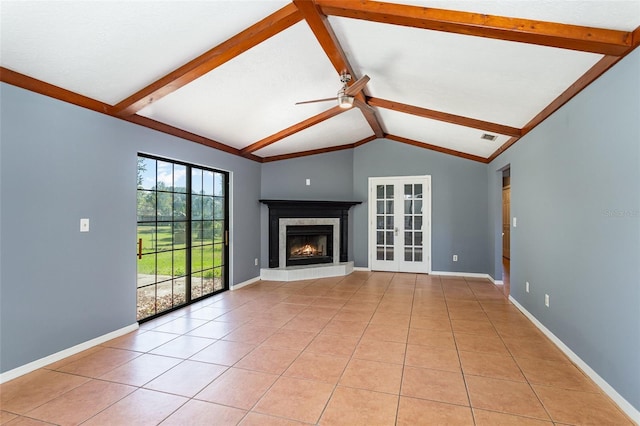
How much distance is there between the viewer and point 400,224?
23.1 feet

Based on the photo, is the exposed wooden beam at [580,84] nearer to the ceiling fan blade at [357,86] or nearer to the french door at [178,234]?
the ceiling fan blade at [357,86]

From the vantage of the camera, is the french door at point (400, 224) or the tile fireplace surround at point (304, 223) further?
the french door at point (400, 224)

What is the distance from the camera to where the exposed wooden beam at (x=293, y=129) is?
192 inches

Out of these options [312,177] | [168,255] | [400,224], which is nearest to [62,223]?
[168,255]

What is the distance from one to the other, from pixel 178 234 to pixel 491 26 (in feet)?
13.5

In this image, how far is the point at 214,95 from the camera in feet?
12.2

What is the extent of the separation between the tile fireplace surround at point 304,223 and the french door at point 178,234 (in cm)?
115

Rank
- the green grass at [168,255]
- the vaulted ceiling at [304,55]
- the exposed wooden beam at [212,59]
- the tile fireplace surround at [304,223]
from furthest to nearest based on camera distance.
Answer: the tile fireplace surround at [304,223]
the green grass at [168,255]
the exposed wooden beam at [212,59]
the vaulted ceiling at [304,55]

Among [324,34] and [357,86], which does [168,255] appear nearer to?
[357,86]

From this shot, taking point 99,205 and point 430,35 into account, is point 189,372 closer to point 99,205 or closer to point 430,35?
point 99,205

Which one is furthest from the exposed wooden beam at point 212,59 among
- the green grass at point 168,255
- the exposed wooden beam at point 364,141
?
the exposed wooden beam at point 364,141

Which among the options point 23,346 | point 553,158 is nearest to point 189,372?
point 23,346

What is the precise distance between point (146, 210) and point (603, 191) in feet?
14.5

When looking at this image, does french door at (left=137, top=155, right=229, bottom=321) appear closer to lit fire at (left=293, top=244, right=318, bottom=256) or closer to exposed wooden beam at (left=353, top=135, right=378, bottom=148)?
lit fire at (left=293, top=244, right=318, bottom=256)
